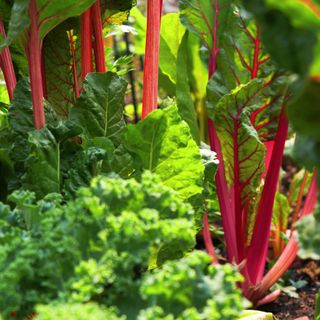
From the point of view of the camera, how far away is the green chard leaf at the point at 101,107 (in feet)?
4.50

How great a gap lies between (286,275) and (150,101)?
34.7 inches

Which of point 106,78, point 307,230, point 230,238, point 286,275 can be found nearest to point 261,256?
point 230,238

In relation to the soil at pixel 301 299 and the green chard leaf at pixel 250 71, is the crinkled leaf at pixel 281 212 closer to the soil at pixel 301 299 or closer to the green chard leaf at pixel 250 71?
the soil at pixel 301 299

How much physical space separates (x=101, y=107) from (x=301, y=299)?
36.8 inches

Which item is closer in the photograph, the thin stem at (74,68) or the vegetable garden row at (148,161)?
the vegetable garden row at (148,161)

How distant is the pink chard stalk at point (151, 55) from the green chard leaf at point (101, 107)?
8 centimetres

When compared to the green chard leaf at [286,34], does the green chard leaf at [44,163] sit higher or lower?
lower

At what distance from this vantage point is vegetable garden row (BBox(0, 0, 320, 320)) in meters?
0.84

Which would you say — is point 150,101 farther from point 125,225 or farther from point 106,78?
point 125,225

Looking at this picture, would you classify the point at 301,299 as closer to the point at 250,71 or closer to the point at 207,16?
the point at 250,71

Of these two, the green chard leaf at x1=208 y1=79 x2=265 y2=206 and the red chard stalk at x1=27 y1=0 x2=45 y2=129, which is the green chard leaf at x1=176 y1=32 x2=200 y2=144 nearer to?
the green chard leaf at x1=208 y1=79 x2=265 y2=206

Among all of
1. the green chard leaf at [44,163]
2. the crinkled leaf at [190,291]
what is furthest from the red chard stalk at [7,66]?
the crinkled leaf at [190,291]

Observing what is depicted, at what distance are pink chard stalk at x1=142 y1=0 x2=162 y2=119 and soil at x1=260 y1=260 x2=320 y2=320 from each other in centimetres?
74

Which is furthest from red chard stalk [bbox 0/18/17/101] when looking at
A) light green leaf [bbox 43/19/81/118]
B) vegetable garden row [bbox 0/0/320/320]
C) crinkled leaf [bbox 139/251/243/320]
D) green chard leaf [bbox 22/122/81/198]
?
crinkled leaf [bbox 139/251/243/320]
